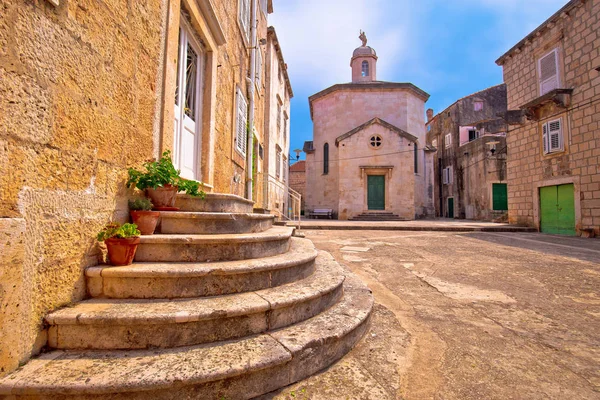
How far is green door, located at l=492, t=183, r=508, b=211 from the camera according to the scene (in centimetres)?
1906

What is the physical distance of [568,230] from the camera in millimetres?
9898

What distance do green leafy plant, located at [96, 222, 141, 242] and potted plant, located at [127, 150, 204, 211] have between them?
493mm

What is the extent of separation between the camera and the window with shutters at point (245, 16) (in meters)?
6.59

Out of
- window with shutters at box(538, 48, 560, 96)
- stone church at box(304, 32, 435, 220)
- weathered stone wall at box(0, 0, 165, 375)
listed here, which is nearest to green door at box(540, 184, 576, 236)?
window with shutters at box(538, 48, 560, 96)

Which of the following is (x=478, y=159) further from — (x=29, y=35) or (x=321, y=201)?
(x=29, y=35)

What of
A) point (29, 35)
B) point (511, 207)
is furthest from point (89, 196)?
point (511, 207)

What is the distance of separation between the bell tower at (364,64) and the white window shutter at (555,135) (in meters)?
15.2

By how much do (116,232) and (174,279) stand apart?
57 cm

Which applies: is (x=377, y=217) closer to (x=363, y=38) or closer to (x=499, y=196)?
(x=499, y=196)

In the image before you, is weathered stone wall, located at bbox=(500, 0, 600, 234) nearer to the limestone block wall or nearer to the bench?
the limestone block wall

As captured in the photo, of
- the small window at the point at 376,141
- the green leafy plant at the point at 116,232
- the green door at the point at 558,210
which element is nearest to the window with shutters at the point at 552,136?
the green door at the point at 558,210

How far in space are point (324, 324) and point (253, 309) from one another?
56cm

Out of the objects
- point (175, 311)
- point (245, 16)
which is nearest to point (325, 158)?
point (245, 16)

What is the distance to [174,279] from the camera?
1.93 metres
